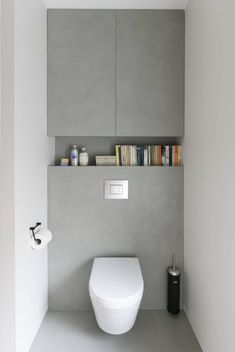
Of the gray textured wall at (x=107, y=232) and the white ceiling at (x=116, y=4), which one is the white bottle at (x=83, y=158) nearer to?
the gray textured wall at (x=107, y=232)

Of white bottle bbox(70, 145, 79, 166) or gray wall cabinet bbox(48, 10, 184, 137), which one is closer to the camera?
gray wall cabinet bbox(48, 10, 184, 137)

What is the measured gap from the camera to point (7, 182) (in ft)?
4.66

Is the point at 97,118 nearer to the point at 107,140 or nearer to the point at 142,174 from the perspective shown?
the point at 107,140

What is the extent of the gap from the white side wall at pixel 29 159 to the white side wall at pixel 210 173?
1.07 m

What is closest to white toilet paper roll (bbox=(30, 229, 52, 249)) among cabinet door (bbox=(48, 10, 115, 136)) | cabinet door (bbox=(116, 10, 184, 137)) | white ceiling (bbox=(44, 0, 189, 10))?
cabinet door (bbox=(48, 10, 115, 136))

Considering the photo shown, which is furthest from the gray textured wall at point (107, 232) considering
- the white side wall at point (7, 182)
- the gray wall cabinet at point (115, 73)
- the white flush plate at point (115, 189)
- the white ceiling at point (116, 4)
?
the white ceiling at point (116, 4)

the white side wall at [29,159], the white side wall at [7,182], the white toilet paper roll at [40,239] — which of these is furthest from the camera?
the white toilet paper roll at [40,239]

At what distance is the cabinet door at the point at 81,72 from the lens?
6.72ft

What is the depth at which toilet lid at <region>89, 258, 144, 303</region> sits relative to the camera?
1.56 meters

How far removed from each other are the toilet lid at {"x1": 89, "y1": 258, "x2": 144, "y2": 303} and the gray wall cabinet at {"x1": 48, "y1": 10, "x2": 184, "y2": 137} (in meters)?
0.97

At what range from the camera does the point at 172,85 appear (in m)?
2.07

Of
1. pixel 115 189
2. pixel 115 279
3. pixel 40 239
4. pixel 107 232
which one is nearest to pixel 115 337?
pixel 115 279

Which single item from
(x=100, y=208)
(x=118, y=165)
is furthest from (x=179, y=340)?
(x=118, y=165)

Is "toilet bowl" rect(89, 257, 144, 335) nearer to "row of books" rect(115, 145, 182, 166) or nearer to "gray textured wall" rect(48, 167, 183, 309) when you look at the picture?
"gray textured wall" rect(48, 167, 183, 309)
